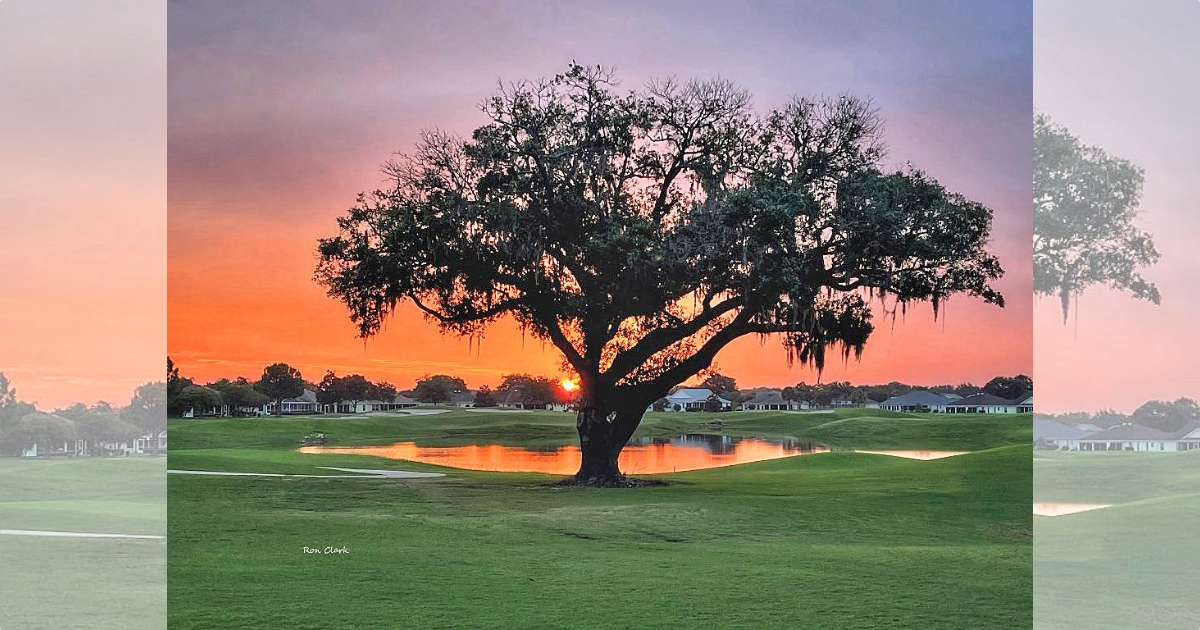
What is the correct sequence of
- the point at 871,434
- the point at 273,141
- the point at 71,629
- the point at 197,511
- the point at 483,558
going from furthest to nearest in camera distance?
the point at 871,434 → the point at 273,141 → the point at 197,511 → the point at 483,558 → the point at 71,629

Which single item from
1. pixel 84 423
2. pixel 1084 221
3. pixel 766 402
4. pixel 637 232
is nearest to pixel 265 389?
pixel 84 423

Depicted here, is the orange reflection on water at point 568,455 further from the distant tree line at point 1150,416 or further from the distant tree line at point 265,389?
the distant tree line at point 1150,416

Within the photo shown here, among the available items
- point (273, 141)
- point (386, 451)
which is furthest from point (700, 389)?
point (273, 141)

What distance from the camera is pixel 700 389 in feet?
50.3

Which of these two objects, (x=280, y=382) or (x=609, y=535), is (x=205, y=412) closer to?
(x=280, y=382)

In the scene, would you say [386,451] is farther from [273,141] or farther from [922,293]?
[922,293]

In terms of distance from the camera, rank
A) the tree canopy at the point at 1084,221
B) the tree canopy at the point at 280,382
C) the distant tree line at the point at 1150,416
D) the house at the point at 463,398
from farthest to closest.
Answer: the distant tree line at the point at 1150,416
the tree canopy at the point at 1084,221
the tree canopy at the point at 280,382
the house at the point at 463,398

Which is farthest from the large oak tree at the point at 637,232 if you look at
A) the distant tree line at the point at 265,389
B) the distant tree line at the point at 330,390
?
the distant tree line at the point at 265,389

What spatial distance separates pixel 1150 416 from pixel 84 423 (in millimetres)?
15992

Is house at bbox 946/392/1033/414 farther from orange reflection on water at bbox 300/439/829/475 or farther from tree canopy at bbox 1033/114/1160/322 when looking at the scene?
orange reflection on water at bbox 300/439/829/475

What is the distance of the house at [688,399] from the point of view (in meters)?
15.3

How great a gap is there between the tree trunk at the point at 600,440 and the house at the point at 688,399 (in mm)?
531

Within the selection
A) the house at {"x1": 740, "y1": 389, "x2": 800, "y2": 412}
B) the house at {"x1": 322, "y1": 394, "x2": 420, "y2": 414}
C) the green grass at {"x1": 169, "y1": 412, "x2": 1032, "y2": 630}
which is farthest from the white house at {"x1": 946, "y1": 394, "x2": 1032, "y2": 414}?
the house at {"x1": 322, "y1": 394, "x2": 420, "y2": 414}

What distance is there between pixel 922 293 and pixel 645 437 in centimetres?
415
